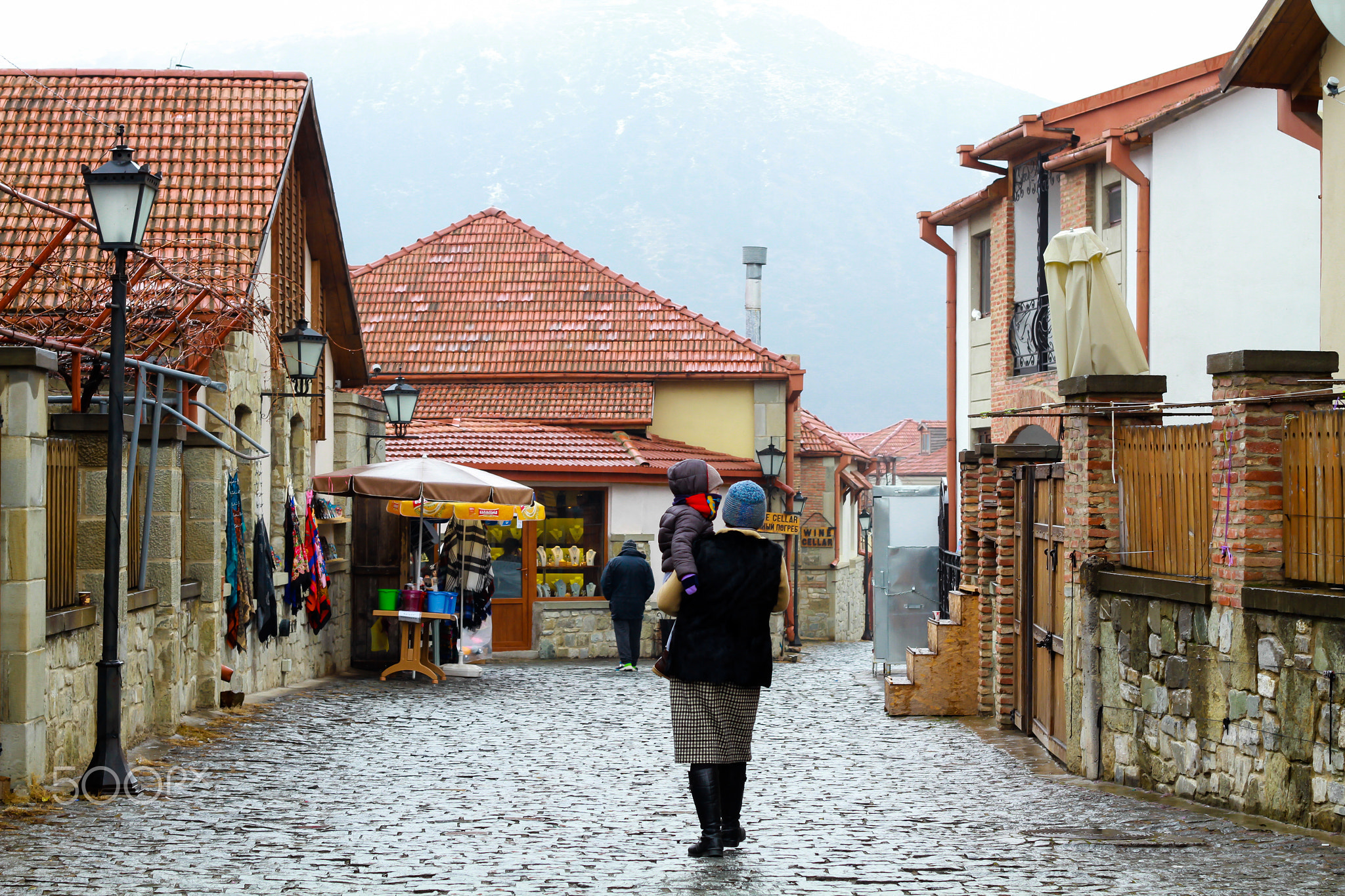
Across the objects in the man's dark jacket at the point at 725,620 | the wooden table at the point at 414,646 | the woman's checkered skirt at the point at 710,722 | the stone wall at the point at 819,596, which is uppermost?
the man's dark jacket at the point at 725,620

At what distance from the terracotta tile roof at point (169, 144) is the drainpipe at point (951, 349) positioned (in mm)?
10713

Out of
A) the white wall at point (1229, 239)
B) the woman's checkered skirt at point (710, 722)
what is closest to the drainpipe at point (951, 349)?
the white wall at point (1229, 239)

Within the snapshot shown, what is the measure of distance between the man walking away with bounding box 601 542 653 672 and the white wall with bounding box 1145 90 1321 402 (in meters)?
7.40

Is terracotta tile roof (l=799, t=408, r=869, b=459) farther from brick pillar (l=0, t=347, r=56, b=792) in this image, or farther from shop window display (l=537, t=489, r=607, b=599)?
brick pillar (l=0, t=347, r=56, b=792)

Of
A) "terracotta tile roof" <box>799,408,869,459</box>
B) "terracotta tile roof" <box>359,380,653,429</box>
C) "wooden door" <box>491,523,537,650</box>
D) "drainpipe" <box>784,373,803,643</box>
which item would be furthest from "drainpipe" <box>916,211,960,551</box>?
"terracotta tile roof" <box>799,408,869,459</box>

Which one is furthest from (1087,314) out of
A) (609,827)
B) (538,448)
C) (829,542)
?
(829,542)

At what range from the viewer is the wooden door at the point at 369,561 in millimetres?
19344

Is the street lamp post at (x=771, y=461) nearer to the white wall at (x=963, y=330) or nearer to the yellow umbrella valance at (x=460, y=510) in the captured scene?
the white wall at (x=963, y=330)

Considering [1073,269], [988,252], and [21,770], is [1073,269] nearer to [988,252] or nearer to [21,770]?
[21,770]

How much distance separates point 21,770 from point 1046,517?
7118mm

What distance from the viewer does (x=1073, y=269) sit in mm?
10156

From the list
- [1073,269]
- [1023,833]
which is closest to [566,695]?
[1073,269]

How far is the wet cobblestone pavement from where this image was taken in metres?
6.11

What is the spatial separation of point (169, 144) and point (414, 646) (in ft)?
20.4
